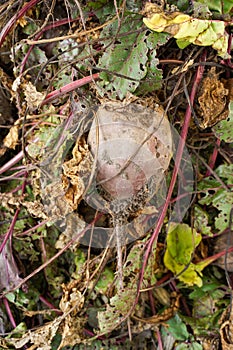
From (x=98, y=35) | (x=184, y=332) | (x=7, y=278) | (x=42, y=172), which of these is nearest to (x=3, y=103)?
(x=42, y=172)

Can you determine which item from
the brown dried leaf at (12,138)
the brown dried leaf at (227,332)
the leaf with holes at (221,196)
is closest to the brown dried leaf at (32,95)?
the brown dried leaf at (12,138)

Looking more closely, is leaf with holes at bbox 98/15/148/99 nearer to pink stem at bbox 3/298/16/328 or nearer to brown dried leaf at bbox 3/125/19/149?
brown dried leaf at bbox 3/125/19/149

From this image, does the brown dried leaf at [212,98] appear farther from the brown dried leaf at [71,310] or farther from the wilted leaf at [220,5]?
the brown dried leaf at [71,310]

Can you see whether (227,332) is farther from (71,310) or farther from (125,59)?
(125,59)

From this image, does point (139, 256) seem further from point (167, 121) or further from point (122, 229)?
point (167, 121)

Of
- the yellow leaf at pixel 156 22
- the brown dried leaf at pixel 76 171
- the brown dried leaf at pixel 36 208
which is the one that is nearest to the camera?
the yellow leaf at pixel 156 22

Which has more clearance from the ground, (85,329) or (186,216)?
(186,216)

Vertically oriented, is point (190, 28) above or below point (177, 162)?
above

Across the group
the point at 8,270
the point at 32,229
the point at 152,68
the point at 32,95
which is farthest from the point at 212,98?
the point at 8,270

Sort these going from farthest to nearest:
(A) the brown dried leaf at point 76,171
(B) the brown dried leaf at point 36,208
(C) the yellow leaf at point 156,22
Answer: (B) the brown dried leaf at point 36,208 → (A) the brown dried leaf at point 76,171 → (C) the yellow leaf at point 156,22
